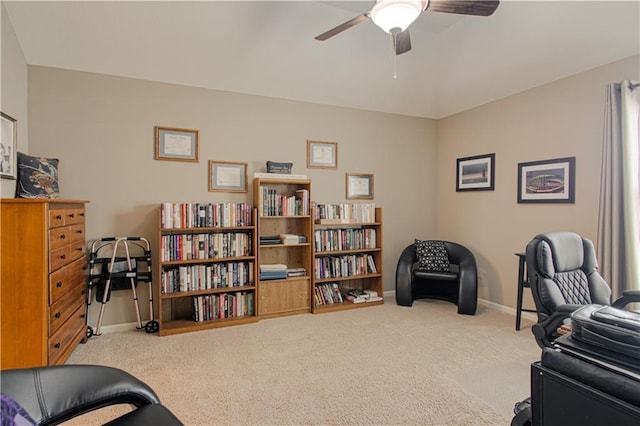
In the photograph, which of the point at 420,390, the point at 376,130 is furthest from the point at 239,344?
the point at 376,130

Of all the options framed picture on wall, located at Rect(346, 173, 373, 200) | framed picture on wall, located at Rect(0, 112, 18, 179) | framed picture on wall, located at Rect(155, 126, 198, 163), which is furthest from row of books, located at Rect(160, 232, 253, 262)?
framed picture on wall, located at Rect(346, 173, 373, 200)

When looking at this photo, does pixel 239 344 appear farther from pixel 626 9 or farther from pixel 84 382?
pixel 626 9

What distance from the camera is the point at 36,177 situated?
2.72m

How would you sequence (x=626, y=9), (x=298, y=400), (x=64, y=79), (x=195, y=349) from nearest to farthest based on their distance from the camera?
(x=298, y=400), (x=626, y=9), (x=195, y=349), (x=64, y=79)

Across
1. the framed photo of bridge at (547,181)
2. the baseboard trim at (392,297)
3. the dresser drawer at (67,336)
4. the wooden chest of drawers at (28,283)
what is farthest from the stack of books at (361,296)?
the wooden chest of drawers at (28,283)

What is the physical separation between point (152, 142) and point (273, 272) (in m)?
1.89

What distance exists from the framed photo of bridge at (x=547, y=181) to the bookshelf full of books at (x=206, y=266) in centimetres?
303

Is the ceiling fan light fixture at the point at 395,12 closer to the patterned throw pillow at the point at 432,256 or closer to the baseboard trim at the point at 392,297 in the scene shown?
the patterned throw pillow at the point at 432,256

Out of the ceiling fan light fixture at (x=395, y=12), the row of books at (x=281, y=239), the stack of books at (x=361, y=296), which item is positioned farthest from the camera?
the stack of books at (x=361, y=296)

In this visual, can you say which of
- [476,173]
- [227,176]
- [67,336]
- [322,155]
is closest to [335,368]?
[67,336]

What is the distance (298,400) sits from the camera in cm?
209

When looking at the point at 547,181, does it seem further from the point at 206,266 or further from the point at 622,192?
the point at 206,266

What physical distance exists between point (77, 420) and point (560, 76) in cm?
483

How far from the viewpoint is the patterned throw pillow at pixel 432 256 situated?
13.4 ft
